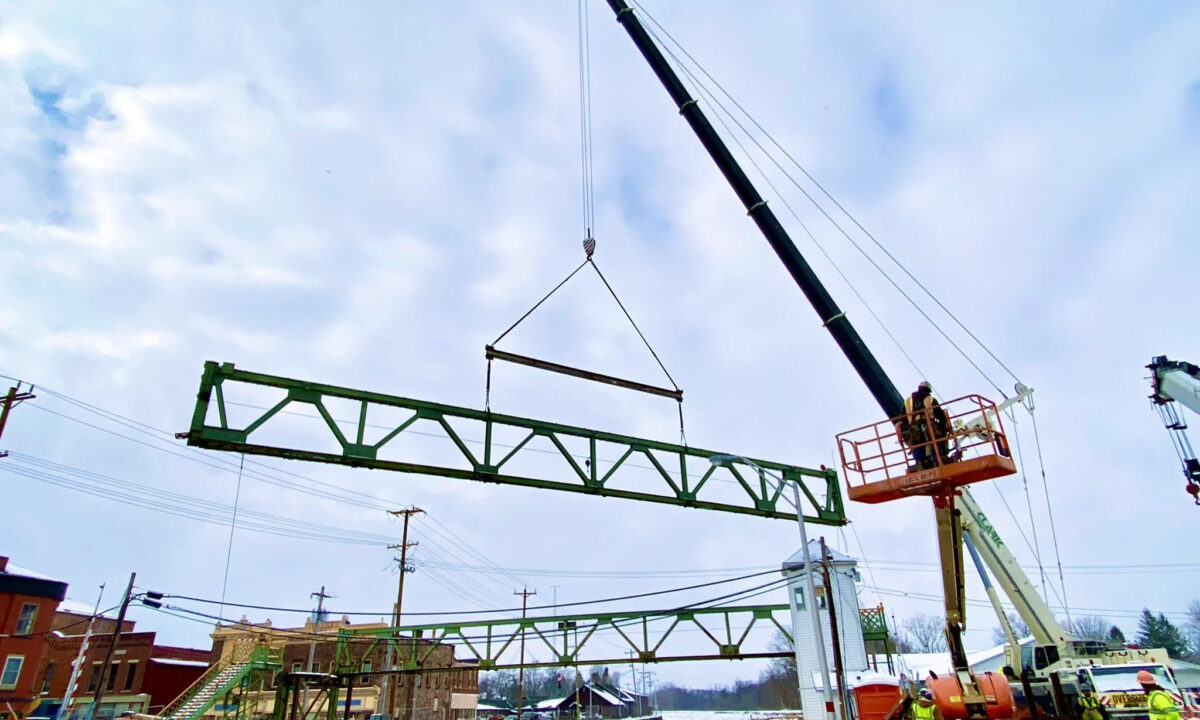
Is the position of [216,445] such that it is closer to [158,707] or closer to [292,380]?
[292,380]

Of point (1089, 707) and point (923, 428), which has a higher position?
point (923, 428)

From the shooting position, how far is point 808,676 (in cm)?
4172

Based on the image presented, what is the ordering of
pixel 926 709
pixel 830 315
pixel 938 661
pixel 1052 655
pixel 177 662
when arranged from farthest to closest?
1. pixel 938 661
2. pixel 177 662
3. pixel 830 315
4. pixel 1052 655
5. pixel 926 709

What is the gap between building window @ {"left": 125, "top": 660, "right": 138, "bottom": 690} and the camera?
44.7 m

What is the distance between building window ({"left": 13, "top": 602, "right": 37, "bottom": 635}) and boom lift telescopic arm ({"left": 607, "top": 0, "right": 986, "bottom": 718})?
138 ft

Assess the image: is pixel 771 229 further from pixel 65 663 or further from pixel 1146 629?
pixel 1146 629

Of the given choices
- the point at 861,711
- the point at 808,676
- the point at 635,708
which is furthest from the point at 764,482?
the point at 635,708

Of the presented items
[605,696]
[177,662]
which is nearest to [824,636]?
[177,662]

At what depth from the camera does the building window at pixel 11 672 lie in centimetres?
3444

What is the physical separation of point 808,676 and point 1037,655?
95.1 ft

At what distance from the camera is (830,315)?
60.9ft

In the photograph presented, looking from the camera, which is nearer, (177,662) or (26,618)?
(26,618)

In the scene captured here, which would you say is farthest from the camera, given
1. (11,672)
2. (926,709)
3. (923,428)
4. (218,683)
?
(218,683)

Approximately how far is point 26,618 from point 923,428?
4509cm
